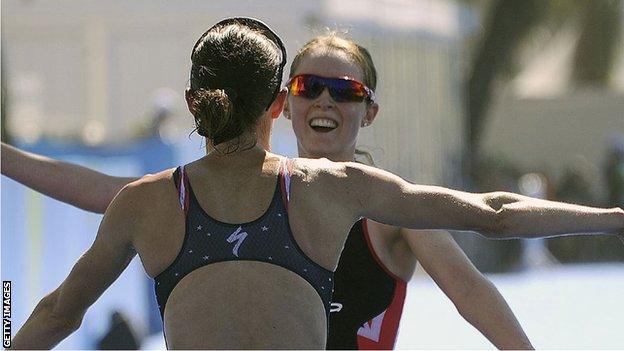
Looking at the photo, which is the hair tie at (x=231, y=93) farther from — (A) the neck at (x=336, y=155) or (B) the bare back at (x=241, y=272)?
(A) the neck at (x=336, y=155)

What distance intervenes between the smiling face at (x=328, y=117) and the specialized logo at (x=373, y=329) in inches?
21.7

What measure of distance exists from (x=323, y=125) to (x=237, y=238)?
67.6 inches

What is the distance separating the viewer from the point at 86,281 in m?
3.34

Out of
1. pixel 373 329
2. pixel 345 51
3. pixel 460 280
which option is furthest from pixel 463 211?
pixel 345 51

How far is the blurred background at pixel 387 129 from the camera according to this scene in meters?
9.80

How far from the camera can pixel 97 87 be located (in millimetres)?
21750

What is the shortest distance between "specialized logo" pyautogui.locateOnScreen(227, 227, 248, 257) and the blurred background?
11.8ft

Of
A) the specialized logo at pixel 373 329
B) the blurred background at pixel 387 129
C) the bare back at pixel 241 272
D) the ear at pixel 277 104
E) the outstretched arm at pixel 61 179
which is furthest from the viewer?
the blurred background at pixel 387 129

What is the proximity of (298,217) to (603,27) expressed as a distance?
3768cm

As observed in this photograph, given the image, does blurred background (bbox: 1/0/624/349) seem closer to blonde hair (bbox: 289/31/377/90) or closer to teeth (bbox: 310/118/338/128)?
blonde hair (bbox: 289/31/377/90)

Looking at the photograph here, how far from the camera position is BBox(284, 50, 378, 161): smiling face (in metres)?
4.81

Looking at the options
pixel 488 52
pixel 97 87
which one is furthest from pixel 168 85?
pixel 488 52

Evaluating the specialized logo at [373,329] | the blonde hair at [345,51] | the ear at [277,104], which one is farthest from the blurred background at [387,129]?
the ear at [277,104]

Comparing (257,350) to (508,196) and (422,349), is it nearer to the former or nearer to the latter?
(508,196)
